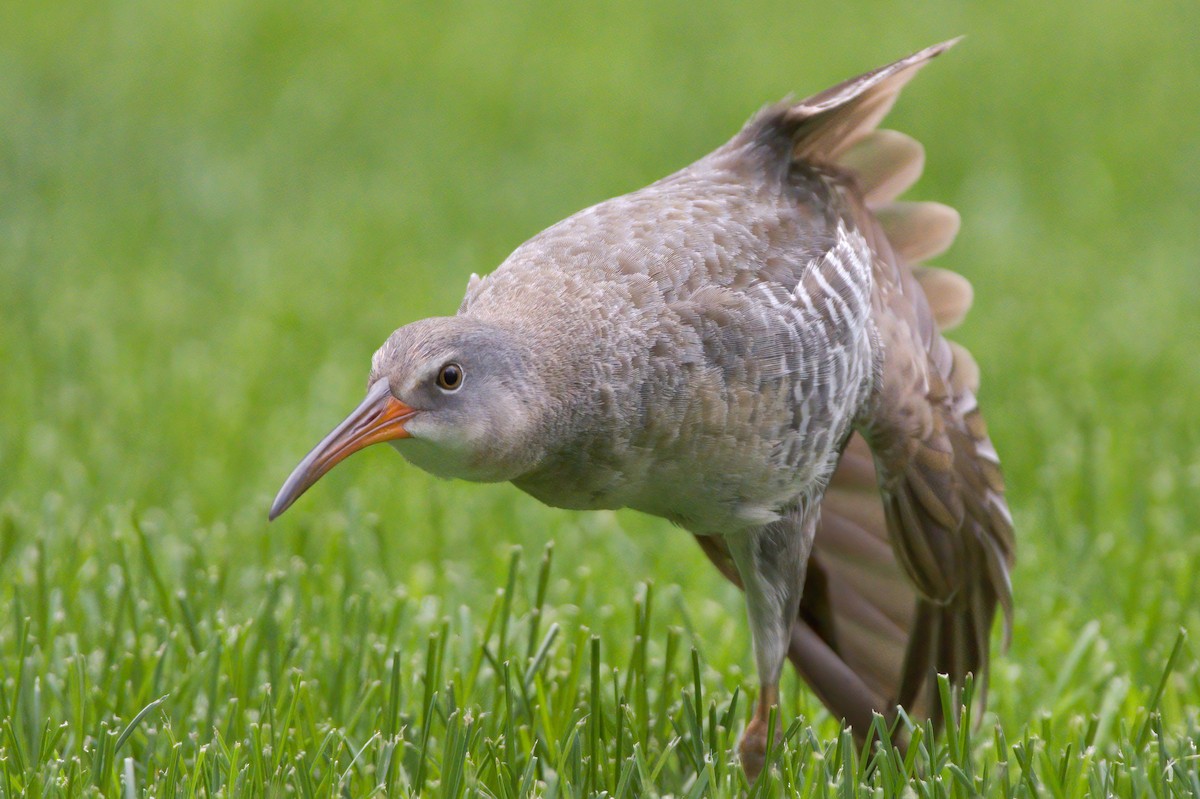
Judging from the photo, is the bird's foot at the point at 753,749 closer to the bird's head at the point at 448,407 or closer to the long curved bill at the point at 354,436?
the bird's head at the point at 448,407

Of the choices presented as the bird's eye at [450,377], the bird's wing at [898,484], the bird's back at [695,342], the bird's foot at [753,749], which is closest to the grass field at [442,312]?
the bird's foot at [753,749]

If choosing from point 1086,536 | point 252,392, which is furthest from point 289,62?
point 1086,536

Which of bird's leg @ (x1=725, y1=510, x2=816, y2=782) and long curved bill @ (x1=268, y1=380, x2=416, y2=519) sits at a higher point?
long curved bill @ (x1=268, y1=380, x2=416, y2=519)

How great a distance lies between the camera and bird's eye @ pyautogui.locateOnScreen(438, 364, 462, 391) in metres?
3.28

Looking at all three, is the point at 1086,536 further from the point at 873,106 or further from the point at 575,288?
the point at 575,288

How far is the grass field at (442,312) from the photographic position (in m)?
3.91

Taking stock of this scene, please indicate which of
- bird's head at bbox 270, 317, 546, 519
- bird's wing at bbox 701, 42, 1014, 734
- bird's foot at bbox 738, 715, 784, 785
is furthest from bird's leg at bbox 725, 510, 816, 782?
bird's head at bbox 270, 317, 546, 519

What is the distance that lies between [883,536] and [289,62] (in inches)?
270

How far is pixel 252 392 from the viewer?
6695 mm

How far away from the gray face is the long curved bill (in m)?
0.02

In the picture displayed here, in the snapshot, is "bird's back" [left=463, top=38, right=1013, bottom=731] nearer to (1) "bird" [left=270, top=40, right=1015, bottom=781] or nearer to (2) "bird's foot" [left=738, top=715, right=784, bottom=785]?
(1) "bird" [left=270, top=40, right=1015, bottom=781]

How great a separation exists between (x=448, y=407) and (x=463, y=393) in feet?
0.13

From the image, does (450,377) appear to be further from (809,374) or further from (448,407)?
(809,374)

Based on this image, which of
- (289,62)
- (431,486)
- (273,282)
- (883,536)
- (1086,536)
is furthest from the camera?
(289,62)
